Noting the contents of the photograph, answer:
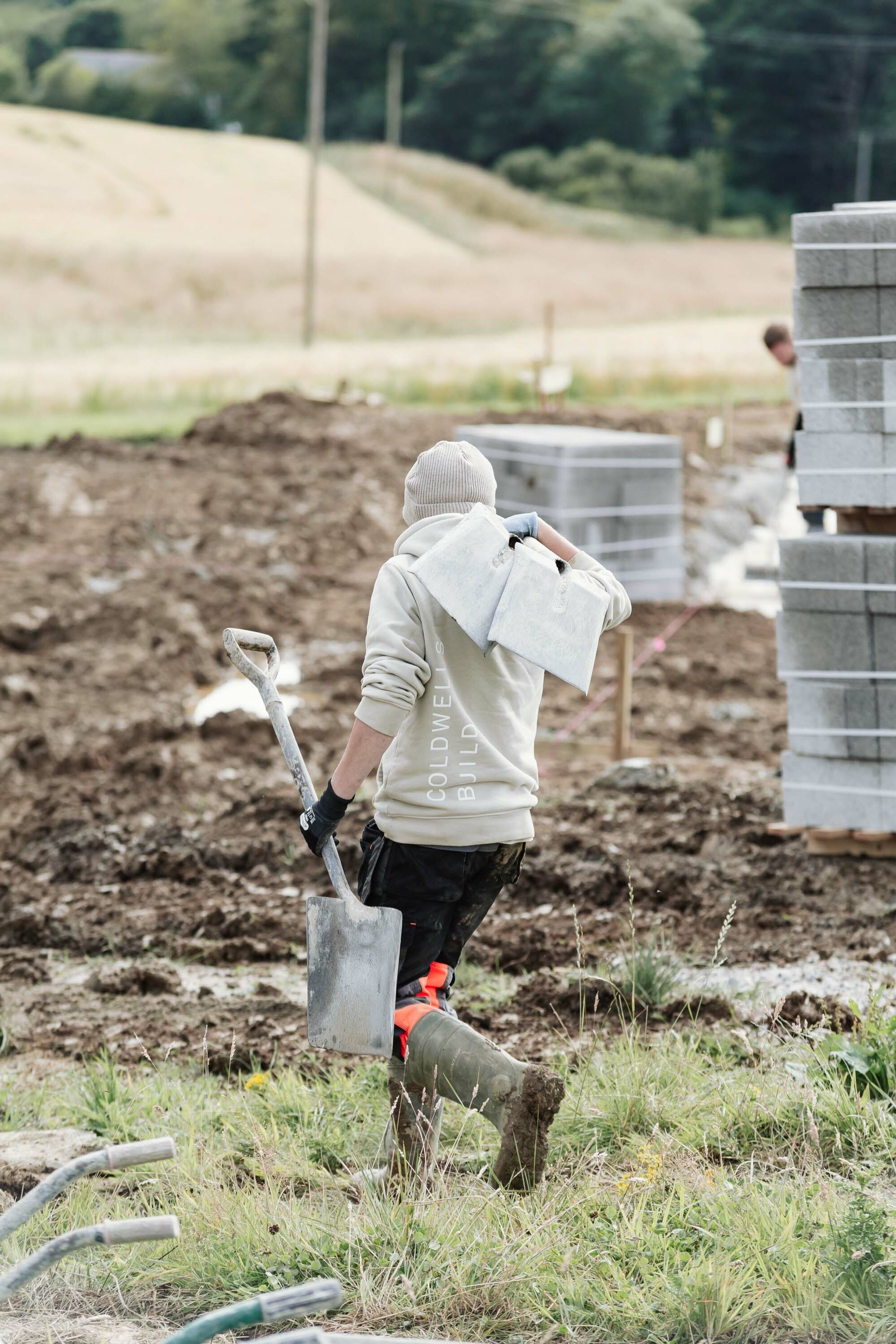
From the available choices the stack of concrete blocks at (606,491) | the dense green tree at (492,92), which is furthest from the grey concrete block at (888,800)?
the dense green tree at (492,92)

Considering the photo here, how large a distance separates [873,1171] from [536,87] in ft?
266

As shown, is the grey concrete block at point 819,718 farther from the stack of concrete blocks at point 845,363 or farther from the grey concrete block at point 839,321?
the grey concrete block at point 839,321

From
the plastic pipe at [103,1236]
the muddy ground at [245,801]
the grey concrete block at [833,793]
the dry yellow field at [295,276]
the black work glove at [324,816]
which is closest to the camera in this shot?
the plastic pipe at [103,1236]

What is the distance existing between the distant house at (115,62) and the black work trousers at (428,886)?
278 ft

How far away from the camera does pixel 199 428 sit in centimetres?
1928

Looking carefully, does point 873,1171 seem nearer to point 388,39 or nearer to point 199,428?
point 199,428

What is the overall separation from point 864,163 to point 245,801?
237 ft

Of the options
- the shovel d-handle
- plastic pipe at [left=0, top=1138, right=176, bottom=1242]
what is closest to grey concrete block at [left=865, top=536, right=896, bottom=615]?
the shovel d-handle

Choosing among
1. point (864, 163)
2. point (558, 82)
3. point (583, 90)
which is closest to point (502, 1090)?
point (864, 163)

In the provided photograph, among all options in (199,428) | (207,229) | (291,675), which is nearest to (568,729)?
(291,675)

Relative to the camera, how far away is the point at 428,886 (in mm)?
3553

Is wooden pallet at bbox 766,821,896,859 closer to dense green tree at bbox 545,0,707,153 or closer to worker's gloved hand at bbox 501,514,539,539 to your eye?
worker's gloved hand at bbox 501,514,539,539

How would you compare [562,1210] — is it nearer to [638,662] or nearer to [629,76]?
[638,662]

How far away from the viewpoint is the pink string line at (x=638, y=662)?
8.42 meters
